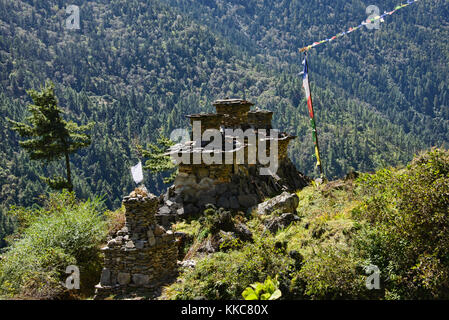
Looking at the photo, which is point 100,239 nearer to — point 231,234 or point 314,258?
point 231,234

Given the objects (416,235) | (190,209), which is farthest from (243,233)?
(416,235)

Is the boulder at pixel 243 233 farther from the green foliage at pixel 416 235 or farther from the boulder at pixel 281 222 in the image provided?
the green foliage at pixel 416 235

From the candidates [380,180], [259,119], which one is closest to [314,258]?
[380,180]

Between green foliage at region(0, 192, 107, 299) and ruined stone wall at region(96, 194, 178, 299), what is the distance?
61.9 inches

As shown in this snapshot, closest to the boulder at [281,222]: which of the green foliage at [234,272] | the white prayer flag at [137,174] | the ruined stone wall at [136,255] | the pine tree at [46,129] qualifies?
the green foliage at [234,272]

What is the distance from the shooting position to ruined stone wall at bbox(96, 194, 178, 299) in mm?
10602

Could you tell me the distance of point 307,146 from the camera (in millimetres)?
159750

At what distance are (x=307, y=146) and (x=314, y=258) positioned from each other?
15359 cm

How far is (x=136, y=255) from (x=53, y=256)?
2.91 metres

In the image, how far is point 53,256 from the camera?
11.8 meters

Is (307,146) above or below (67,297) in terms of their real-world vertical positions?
below

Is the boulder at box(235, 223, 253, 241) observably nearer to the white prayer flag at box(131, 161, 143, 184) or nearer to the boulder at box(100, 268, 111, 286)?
the white prayer flag at box(131, 161, 143, 184)

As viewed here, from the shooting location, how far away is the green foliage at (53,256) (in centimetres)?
1105

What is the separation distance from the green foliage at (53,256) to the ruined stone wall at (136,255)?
157 centimetres
